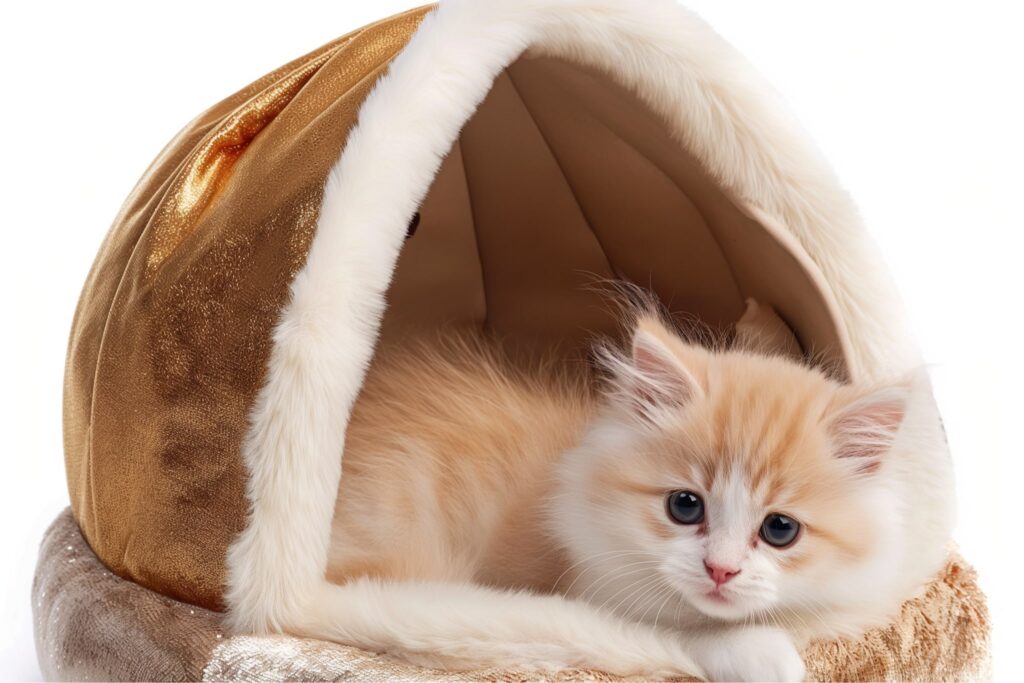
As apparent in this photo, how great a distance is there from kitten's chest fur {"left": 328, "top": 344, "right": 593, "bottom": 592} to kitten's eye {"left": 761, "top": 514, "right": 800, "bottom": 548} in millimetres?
355

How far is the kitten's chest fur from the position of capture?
171 centimetres

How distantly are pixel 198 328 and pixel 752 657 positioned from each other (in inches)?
35.4

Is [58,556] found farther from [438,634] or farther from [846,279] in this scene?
[846,279]

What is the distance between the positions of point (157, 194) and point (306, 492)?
2.20 feet

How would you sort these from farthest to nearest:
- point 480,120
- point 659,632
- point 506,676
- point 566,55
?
1. point 480,120
2. point 566,55
3. point 659,632
4. point 506,676

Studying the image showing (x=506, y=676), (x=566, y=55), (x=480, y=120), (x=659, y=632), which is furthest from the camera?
(x=480, y=120)

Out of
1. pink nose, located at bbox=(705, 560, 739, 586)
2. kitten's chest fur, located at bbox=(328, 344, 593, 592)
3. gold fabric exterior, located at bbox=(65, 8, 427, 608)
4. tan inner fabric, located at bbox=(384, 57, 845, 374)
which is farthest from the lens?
tan inner fabric, located at bbox=(384, 57, 845, 374)

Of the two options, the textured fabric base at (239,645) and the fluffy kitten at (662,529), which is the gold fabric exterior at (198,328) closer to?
the textured fabric base at (239,645)

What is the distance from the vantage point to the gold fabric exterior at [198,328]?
5.01ft

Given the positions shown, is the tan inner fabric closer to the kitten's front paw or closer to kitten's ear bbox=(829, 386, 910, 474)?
kitten's ear bbox=(829, 386, 910, 474)

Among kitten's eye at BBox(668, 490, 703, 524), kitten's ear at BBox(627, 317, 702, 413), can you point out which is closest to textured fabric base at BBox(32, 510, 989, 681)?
kitten's eye at BBox(668, 490, 703, 524)

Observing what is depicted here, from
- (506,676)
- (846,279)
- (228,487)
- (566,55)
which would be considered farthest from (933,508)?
(228,487)

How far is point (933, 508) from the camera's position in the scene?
1.73 meters

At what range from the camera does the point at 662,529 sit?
59.0 inches
